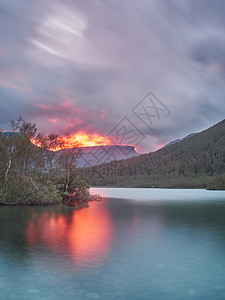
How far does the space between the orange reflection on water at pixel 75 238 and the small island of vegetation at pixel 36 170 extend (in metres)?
13.8

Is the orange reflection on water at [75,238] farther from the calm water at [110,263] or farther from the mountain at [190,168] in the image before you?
the mountain at [190,168]

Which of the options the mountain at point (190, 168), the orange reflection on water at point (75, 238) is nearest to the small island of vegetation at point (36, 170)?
the orange reflection on water at point (75, 238)

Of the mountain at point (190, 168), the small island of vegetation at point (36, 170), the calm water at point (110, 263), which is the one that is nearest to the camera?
the calm water at point (110, 263)

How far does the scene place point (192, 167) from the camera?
17075 centimetres

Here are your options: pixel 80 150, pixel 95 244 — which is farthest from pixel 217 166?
pixel 95 244

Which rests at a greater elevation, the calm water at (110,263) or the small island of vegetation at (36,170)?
the small island of vegetation at (36,170)

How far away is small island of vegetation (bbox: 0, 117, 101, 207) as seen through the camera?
34969 millimetres

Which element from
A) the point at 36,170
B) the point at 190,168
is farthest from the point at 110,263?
the point at 190,168

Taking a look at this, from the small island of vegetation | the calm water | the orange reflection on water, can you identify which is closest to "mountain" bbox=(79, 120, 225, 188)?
the small island of vegetation

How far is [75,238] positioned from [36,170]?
26.5m

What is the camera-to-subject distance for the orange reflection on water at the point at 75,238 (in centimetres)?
1269

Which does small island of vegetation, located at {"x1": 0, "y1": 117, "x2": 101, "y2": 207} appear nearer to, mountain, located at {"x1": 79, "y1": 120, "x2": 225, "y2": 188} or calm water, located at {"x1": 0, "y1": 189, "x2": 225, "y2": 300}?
calm water, located at {"x1": 0, "y1": 189, "x2": 225, "y2": 300}

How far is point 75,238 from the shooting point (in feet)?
52.9

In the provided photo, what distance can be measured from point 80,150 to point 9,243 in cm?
2798
